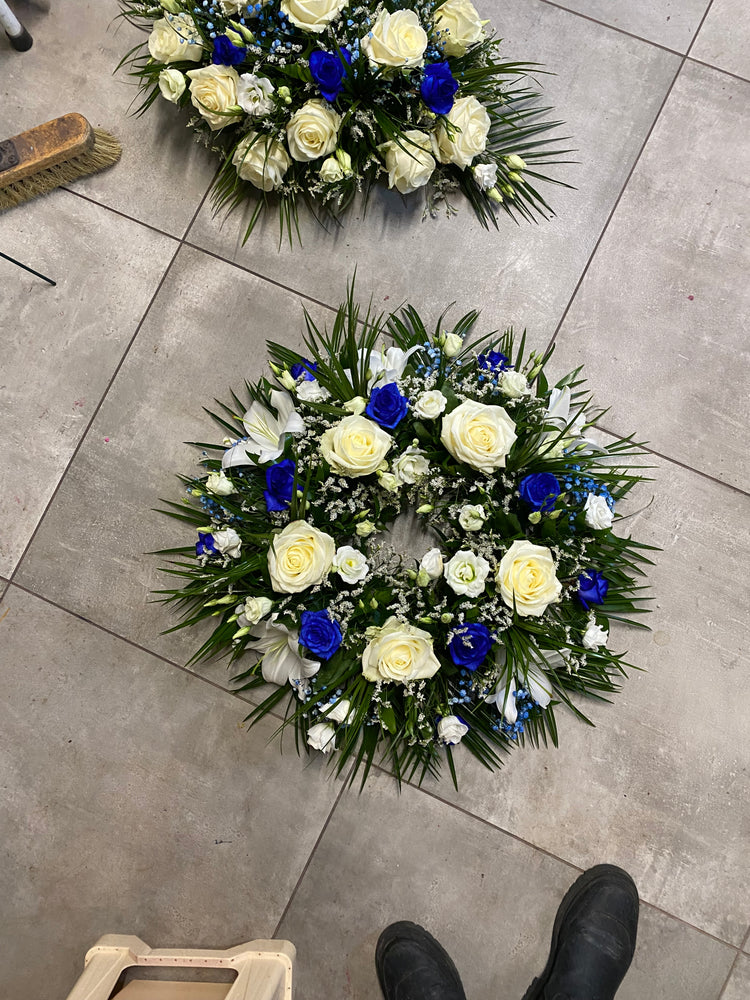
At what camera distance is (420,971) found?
4.97 feet

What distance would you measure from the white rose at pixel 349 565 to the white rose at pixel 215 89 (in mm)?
949

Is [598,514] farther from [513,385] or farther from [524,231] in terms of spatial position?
[524,231]

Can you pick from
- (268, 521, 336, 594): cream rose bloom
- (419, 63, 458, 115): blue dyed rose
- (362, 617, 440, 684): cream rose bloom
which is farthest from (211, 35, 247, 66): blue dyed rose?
(362, 617, 440, 684): cream rose bloom

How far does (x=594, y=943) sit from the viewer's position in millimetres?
1532

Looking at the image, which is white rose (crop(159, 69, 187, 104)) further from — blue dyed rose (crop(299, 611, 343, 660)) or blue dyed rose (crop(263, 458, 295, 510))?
blue dyed rose (crop(299, 611, 343, 660))

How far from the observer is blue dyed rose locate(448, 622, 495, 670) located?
1380mm

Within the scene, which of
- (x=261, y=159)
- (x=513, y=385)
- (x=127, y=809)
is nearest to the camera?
(x=513, y=385)

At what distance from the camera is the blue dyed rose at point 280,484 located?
1.40 m

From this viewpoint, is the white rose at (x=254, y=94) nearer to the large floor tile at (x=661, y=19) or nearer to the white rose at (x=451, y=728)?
the large floor tile at (x=661, y=19)

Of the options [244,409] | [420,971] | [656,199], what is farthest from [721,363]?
[420,971]

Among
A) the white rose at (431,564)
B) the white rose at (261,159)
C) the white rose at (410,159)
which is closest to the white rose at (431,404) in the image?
the white rose at (431,564)

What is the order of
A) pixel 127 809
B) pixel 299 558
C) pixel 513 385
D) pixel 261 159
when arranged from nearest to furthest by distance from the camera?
pixel 299 558, pixel 513 385, pixel 261 159, pixel 127 809

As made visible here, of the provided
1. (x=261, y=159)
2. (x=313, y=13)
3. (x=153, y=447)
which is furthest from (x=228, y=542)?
(x=313, y=13)

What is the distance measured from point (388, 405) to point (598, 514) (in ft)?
1.54
